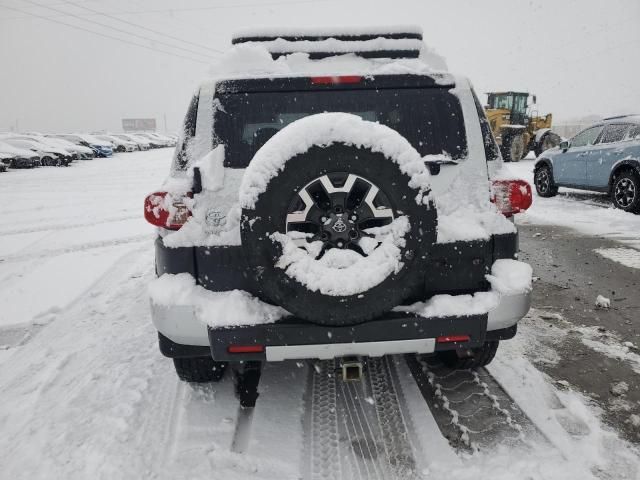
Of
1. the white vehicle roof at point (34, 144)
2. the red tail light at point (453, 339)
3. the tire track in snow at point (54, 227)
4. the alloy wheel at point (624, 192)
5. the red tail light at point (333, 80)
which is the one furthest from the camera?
the white vehicle roof at point (34, 144)

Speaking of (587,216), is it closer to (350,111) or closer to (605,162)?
(605,162)

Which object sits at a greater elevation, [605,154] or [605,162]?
[605,154]

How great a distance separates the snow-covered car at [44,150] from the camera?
23344mm

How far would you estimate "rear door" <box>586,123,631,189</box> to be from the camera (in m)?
8.74

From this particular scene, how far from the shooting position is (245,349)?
2.24 m

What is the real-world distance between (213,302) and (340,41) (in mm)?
1753

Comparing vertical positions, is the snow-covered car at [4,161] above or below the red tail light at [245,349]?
above

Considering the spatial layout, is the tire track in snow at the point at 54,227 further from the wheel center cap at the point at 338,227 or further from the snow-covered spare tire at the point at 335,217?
the wheel center cap at the point at 338,227

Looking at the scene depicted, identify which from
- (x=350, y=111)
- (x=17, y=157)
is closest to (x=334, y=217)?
(x=350, y=111)

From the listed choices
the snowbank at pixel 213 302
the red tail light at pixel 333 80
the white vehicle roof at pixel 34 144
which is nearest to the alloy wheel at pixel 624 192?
the red tail light at pixel 333 80

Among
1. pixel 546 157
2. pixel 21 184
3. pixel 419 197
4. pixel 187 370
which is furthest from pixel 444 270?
pixel 21 184

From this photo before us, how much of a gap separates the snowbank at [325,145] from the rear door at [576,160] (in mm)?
9102

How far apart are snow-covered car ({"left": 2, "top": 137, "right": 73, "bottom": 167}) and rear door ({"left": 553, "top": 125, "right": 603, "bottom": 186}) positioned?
77.8 feet

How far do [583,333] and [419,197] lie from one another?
2.65 m
